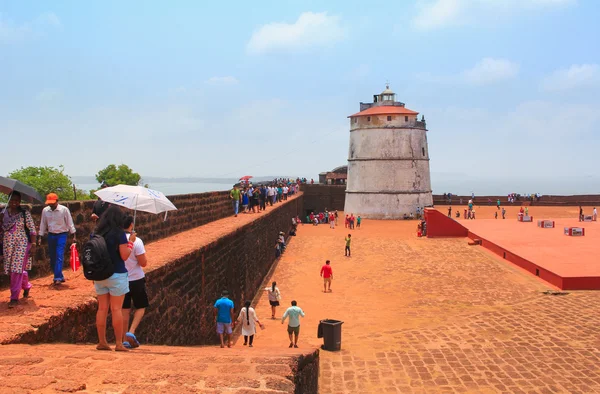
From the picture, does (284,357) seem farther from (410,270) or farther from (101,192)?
(410,270)

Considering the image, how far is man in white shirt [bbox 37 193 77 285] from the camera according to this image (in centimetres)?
554

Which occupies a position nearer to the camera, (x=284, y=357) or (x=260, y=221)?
(x=284, y=357)

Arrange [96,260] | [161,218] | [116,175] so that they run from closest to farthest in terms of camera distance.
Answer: [96,260] → [161,218] → [116,175]

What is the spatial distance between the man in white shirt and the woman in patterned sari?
A: 1.75 ft

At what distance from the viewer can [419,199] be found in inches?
1499

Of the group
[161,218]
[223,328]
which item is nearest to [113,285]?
[223,328]

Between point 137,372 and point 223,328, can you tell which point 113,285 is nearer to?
point 137,372

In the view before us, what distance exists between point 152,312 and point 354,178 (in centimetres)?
3377

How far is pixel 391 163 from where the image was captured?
3775cm

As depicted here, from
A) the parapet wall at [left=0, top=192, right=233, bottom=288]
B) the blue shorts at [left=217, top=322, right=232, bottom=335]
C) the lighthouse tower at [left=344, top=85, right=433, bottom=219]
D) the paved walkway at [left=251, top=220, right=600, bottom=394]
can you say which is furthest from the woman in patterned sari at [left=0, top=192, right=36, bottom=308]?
the lighthouse tower at [left=344, top=85, right=433, bottom=219]

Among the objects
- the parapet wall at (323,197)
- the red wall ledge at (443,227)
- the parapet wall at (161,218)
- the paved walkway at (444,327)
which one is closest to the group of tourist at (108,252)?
the parapet wall at (161,218)

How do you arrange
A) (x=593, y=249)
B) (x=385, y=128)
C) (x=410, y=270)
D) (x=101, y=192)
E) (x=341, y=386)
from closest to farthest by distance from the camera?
(x=101, y=192)
(x=341, y=386)
(x=410, y=270)
(x=593, y=249)
(x=385, y=128)

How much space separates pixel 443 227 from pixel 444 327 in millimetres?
16514

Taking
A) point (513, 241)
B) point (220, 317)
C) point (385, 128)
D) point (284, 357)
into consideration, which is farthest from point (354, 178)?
point (284, 357)
